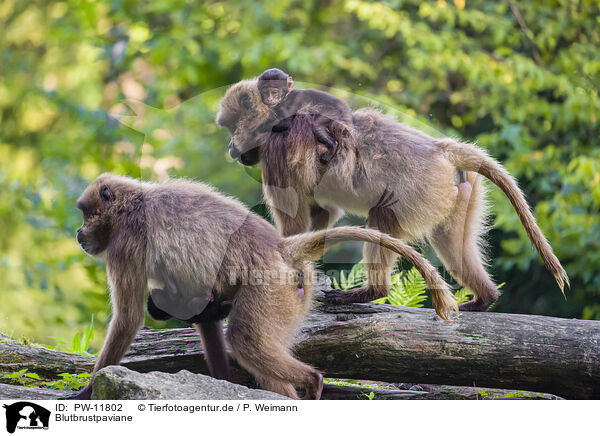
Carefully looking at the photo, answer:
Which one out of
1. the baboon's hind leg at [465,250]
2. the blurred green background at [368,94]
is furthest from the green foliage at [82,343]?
the baboon's hind leg at [465,250]

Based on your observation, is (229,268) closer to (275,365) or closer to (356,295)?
(275,365)

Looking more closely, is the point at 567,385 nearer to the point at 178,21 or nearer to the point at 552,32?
the point at 552,32

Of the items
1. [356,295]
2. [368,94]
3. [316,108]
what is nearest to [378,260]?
[356,295]

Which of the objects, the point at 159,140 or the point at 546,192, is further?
the point at 546,192

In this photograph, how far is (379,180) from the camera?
14.0ft

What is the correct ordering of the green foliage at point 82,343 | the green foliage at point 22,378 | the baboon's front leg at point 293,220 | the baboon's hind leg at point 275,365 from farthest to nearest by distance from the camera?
1. the green foliage at point 82,343
2. the baboon's front leg at point 293,220
3. the green foliage at point 22,378
4. the baboon's hind leg at point 275,365

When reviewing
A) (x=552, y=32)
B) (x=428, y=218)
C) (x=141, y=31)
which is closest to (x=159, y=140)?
(x=428, y=218)

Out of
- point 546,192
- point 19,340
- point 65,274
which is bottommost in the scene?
point 65,274

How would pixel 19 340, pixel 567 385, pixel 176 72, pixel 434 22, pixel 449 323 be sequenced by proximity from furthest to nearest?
pixel 434 22 < pixel 176 72 < pixel 19 340 < pixel 449 323 < pixel 567 385

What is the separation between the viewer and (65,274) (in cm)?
905

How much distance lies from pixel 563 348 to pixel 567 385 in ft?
0.72

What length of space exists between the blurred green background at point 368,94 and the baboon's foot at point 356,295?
1880 mm

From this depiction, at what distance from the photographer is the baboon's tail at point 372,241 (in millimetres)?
3584

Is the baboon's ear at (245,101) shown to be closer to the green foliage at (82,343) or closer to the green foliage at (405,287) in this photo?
the green foliage at (405,287)
